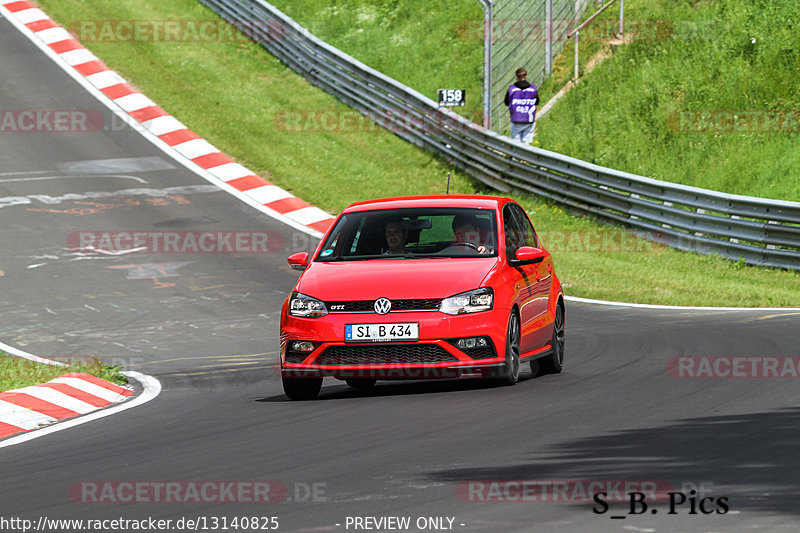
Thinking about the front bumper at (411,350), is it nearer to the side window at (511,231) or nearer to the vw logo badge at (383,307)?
the vw logo badge at (383,307)

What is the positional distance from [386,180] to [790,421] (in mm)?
19006

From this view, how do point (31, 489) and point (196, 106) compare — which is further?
point (196, 106)

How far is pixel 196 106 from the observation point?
3034cm

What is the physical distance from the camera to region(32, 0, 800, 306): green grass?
64.6ft

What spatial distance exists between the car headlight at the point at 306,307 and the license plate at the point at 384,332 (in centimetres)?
34

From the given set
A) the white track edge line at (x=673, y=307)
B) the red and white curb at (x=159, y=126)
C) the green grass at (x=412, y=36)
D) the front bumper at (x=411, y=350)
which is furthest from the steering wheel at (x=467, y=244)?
the green grass at (x=412, y=36)

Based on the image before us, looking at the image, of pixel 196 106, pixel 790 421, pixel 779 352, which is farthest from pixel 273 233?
pixel 790 421

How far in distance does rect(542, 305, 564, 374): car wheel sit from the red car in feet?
1.18

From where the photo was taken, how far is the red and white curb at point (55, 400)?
9655 millimetres

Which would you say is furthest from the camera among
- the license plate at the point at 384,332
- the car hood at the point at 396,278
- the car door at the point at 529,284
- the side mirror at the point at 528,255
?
the car door at the point at 529,284

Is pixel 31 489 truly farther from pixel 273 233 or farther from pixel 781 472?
pixel 273 233

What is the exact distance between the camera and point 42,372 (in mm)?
12008

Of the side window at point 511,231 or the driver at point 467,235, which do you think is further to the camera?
the side window at point 511,231

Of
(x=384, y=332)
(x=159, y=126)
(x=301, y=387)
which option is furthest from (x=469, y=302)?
(x=159, y=126)
